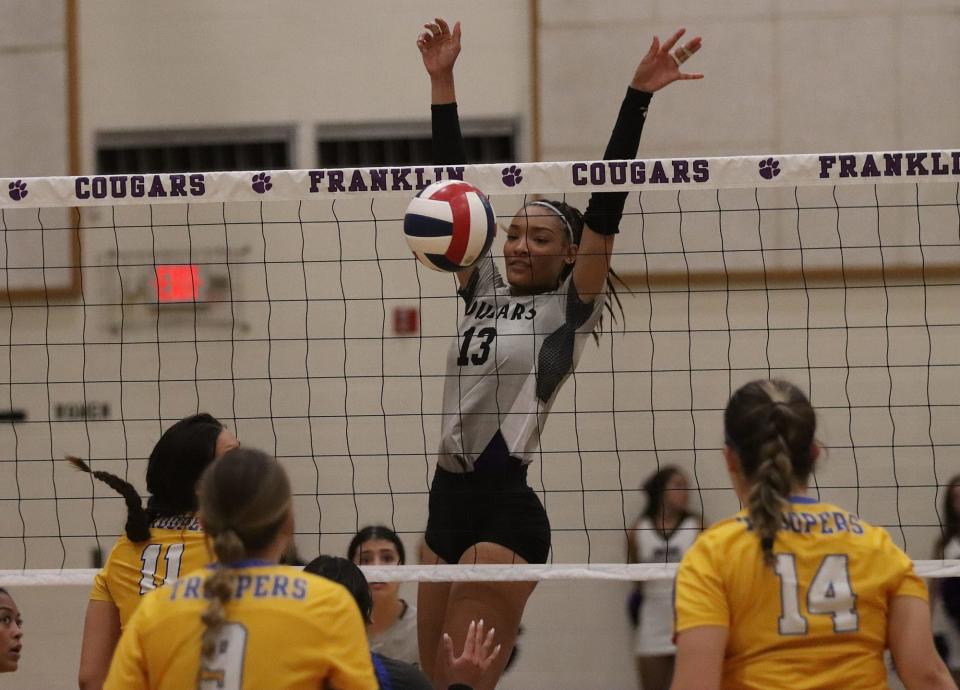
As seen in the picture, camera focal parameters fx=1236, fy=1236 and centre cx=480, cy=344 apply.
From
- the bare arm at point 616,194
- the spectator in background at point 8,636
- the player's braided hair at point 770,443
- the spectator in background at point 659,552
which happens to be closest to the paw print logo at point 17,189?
the spectator in background at point 8,636

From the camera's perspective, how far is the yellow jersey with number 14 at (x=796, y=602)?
2.38m

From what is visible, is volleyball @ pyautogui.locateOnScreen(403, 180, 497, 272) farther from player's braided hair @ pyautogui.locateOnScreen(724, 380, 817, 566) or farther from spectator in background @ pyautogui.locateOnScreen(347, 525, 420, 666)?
spectator in background @ pyautogui.locateOnScreen(347, 525, 420, 666)

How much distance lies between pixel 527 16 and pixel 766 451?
580cm

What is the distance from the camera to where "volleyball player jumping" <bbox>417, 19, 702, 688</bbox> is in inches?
163

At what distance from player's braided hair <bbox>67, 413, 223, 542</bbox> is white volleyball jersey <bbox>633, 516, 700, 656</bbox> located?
390 centimetres

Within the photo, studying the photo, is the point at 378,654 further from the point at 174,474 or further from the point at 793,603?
the point at 793,603

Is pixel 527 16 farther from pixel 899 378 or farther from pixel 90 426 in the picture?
pixel 90 426

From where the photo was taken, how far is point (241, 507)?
7.90 ft

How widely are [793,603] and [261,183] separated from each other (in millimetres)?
2721

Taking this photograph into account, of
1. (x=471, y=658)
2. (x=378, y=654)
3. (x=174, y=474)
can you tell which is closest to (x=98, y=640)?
(x=174, y=474)

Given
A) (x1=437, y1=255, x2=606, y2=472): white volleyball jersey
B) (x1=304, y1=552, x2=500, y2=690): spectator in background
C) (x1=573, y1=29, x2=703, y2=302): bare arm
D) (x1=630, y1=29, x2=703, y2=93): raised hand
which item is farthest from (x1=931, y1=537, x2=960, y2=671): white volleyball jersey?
(x1=304, y1=552, x2=500, y2=690): spectator in background

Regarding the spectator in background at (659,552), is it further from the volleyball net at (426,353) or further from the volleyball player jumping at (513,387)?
the volleyball player jumping at (513,387)

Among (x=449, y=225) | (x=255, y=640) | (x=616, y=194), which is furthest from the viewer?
(x=616, y=194)

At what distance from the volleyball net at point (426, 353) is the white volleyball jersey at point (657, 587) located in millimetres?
344
